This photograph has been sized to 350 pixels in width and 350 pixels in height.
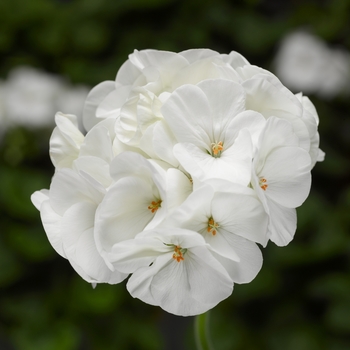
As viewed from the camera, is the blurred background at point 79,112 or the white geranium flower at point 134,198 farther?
the blurred background at point 79,112

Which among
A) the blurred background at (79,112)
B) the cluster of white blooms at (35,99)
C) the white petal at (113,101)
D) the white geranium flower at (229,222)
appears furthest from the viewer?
the cluster of white blooms at (35,99)

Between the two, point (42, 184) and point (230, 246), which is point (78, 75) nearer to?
point (42, 184)

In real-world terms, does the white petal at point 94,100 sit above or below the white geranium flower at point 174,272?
above

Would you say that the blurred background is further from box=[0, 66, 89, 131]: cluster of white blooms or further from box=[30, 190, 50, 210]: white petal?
box=[30, 190, 50, 210]: white petal

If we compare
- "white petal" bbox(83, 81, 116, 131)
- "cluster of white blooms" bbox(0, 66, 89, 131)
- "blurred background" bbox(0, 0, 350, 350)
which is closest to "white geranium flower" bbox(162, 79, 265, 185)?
"white petal" bbox(83, 81, 116, 131)

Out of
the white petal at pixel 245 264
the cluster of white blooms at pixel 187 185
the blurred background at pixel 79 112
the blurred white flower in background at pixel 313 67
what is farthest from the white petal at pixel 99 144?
the blurred white flower in background at pixel 313 67

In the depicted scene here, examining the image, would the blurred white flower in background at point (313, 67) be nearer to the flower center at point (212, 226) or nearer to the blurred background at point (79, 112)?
the blurred background at point (79, 112)

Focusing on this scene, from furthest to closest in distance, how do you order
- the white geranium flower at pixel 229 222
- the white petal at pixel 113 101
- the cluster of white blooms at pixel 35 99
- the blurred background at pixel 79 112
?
the cluster of white blooms at pixel 35 99 < the blurred background at pixel 79 112 < the white petal at pixel 113 101 < the white geranium flower at pixel 229 222
